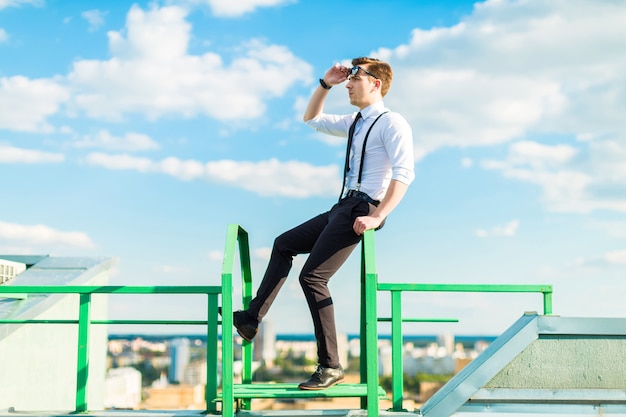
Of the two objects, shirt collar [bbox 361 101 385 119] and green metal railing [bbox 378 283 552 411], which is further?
shirt collar [bbox 361 101 385 119]

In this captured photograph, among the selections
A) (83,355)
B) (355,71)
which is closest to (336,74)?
(355,71)

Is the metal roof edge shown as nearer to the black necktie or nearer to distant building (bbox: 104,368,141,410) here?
the black necktie

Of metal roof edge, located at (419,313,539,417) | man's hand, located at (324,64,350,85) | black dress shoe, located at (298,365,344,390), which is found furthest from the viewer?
man's hand, located at (324,64,350,85)

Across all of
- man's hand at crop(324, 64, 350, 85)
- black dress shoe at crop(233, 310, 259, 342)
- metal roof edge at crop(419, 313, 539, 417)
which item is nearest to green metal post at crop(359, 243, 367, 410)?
metal roof edge at crop(419, 313, 539, 417)

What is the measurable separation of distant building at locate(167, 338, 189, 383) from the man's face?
139 meters

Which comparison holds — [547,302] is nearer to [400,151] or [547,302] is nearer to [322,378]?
[400,151]

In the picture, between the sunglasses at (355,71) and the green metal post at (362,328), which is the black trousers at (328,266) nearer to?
the green metal post at (362,328)

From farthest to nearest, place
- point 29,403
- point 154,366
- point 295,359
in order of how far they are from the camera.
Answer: point 154,366
point 295,359
point 29,403

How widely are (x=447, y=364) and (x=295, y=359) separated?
105ft

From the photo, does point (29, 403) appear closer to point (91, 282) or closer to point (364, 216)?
point (91, 282)

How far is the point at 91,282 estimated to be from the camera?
9.38 metres

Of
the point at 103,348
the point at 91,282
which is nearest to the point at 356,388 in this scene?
the point at 91,282

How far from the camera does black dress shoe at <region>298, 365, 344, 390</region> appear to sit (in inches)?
169

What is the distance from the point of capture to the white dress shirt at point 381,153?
4.32 m
